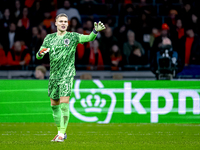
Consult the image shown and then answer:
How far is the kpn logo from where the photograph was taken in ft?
33.8

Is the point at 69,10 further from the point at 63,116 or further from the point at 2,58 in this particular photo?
the point at 63,116

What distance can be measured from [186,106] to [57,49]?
4586 mm

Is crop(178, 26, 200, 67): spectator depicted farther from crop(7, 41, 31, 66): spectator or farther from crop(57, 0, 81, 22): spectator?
crop(7, 41, 31, 66): spectator

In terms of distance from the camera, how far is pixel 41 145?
6.15 metres

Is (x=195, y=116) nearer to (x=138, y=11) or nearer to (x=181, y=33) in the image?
(x=181, y=33)

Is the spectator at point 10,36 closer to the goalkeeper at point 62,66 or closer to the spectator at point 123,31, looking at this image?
the spectator at point 123,31

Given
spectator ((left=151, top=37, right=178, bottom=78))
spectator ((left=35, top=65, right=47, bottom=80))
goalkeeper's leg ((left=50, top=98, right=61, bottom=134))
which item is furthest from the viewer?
spectator ((left=35, top=65, right=47, bottom=80))

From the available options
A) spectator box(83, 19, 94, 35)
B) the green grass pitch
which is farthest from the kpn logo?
spectator box(83, 19, 94, 35)

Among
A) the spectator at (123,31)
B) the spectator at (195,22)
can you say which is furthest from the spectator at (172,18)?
the spectator at (123,31)

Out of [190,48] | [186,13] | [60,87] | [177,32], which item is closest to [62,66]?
[60,87]

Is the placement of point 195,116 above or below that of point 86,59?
below

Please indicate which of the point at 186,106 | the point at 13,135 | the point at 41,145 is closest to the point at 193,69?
the point at 186,106

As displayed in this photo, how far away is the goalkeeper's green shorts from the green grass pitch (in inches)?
27.8

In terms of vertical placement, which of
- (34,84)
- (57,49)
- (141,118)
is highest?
(57,49)
